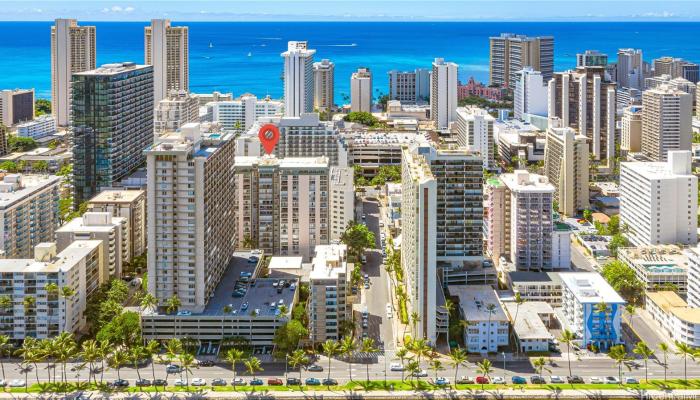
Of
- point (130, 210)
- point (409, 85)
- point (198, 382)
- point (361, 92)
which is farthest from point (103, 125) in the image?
point (409, 85)

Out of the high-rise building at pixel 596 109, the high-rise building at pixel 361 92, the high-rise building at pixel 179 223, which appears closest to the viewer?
the high-rise building at pixel 179 223

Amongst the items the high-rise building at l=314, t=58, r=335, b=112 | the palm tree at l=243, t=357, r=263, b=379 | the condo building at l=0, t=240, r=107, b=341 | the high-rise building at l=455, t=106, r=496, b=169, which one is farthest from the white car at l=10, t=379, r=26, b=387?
the high-rise building at l=314, t=58, r=335, b=112

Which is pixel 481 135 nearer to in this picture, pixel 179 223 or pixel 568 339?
pixel 568 339

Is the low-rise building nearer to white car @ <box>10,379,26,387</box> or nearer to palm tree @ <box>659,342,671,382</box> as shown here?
palm tree @ <box>659,342,671,382</box>

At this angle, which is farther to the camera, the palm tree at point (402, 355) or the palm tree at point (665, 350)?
the palm tree at point (665, 350)

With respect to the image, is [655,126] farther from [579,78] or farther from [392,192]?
[392,192]

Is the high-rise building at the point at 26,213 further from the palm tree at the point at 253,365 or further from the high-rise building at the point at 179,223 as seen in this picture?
the palm tree at the point at 253,365

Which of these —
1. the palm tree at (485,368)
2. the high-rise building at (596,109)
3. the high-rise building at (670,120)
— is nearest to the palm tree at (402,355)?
the palm tree at (485,368)

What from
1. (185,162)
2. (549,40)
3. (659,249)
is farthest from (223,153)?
(549,40)
